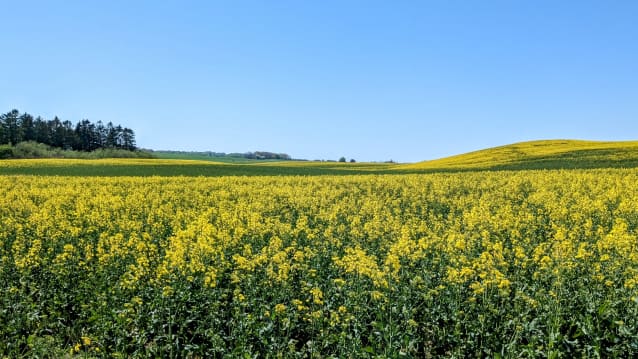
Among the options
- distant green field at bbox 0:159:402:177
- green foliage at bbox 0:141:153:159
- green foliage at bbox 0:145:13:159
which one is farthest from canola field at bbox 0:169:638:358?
green foliage at bbox 0:141:153:159

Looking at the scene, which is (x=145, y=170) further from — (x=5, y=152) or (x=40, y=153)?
(x=40, y=153)

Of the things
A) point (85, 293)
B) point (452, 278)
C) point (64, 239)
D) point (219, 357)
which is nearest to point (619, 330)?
point (452, 278)

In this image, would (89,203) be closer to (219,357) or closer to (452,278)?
(219,357)

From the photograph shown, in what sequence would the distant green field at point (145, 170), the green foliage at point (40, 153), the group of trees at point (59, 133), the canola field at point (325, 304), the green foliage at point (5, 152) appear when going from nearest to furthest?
the canola field at point (325, 304) < the distant green field at point (145, 170) < the green foliage at point (5, 152) < the green foliage at point (40, 153) < the group of trees at point (59, 133)

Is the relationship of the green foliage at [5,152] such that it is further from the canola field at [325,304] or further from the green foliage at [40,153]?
the canola field at [325,304]

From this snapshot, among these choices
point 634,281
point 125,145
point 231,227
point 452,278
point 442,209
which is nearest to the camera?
point 634,281

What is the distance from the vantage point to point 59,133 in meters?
104

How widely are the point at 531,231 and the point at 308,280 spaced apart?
588 cm

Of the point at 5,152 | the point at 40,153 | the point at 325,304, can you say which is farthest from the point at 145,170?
the point at 40,153

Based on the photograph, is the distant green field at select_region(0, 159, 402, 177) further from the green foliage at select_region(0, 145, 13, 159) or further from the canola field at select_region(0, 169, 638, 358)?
the canola field at select_region(0, 169, 638, 358)

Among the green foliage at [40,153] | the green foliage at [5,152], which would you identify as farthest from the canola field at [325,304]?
the green foliage at [40,153]

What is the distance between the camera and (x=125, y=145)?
12038cm

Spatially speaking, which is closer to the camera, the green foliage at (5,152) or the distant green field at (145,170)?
the distant green field at (145,170)

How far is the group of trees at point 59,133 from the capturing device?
3905 inches
